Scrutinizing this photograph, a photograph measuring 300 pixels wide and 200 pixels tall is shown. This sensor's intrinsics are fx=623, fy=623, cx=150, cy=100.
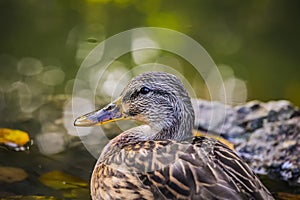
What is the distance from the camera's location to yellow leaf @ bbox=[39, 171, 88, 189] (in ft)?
12.1

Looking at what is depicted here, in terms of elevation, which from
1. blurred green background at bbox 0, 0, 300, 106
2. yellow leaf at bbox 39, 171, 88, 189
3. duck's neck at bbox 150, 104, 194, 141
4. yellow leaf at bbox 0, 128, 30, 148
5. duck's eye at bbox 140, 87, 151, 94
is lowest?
yellow leaf at bbox 39, 171, 88, 189

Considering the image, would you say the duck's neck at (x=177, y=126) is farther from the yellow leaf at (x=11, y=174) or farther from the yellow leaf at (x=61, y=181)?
the yellow leaf at (x=11, y=174)

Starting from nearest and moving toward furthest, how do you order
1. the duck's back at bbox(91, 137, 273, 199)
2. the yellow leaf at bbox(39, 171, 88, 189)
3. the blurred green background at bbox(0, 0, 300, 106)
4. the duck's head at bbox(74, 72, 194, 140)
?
1. the duck's back at bbox(91, 137, 273, 199)
2. the duck's head at bbox(74, 72, 194, 140)
3. the yellow leaf at bbox(39, 171, 88, 189)
4. the blurred green background at bbox(0, 0, 300, 106)

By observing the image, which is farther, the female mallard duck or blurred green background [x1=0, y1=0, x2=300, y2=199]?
blurred green background [x1=0, y1=0, x2=300, y2=199]

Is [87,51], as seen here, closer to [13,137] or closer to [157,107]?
[13,137]

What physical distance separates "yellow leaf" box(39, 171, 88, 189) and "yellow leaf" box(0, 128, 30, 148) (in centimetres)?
44

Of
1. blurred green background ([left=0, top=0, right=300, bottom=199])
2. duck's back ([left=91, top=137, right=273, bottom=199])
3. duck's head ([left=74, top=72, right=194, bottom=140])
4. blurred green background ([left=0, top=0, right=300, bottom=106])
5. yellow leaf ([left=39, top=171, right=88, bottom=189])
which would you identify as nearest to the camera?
duck's back ([left=91, top=137, right=273, bottom=199])

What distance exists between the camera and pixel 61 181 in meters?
3.75

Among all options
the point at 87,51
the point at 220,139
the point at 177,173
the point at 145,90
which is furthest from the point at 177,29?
the point at 177,173

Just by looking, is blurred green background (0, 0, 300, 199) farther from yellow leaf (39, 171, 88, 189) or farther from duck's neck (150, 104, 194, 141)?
duck's neck (150, 104, 194, 141)

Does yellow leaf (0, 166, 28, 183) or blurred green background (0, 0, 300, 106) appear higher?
blurred green background (0, 0, 300, 106)

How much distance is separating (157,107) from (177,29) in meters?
3.26

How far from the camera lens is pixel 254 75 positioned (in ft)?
19.5

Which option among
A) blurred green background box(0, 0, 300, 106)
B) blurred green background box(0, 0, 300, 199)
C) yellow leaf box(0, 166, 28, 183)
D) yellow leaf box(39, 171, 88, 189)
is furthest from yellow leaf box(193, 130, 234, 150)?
yellow leaf box(0, 166, 28, 183)
